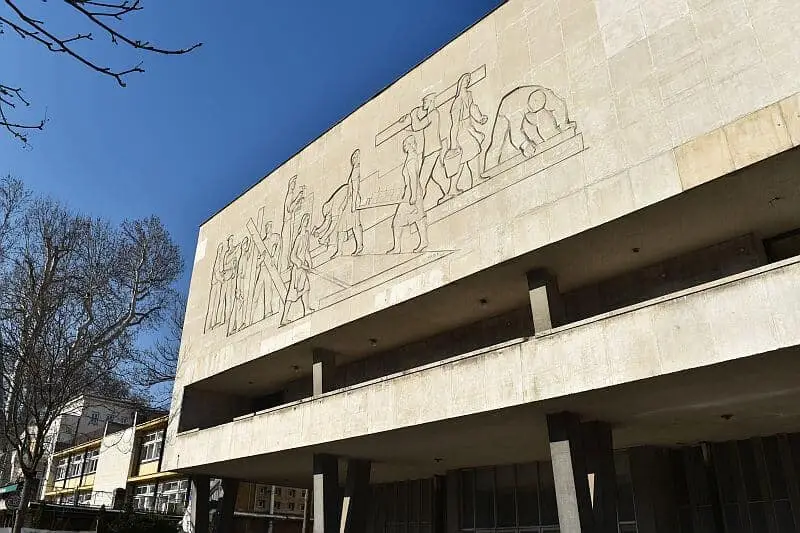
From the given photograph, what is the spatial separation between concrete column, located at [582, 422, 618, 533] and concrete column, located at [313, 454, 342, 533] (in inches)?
271

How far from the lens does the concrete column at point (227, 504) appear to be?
64.8 feet

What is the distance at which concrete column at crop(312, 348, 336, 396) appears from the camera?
1666 centimetres

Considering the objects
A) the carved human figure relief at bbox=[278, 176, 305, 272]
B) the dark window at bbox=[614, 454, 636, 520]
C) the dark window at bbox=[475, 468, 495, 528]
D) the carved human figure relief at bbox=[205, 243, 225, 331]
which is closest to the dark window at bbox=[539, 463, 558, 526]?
the dark window at bbox=[614, 454, 636, 520]

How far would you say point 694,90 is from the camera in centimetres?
1027

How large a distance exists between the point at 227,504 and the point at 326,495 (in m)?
6.69

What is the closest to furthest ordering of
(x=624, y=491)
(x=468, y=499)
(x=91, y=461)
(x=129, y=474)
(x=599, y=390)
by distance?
(x=599, y=390), (x=624, y=491), (x=468, y=499), (x=129, y=474), (x=91, y=461)

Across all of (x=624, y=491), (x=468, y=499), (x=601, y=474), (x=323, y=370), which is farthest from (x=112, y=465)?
(x=601, y=474)

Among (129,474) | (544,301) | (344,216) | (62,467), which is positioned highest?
(344,216)

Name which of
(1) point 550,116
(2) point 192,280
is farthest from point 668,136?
(2) point 192,280

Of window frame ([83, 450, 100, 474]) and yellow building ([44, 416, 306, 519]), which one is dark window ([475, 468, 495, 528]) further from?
window frame ([83, 450, 100, 474])

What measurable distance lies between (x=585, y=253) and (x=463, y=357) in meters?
3.27


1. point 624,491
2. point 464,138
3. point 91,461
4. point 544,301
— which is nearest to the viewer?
point 544,301

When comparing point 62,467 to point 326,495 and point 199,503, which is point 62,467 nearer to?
point 199,503

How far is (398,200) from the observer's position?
597 inches
